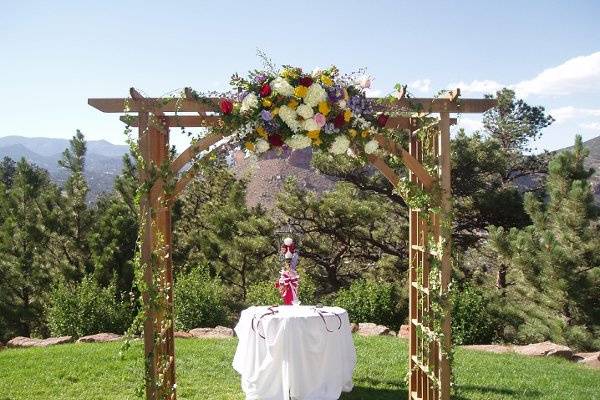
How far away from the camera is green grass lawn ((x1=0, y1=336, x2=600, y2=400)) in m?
5.82

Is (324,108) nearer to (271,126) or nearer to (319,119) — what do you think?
(319,119)

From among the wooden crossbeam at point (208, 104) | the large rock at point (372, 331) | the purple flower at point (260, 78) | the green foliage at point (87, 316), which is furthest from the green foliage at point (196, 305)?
the purple flower at point (260, 78)

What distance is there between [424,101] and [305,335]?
7.44 feet

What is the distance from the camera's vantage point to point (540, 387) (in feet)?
19.7

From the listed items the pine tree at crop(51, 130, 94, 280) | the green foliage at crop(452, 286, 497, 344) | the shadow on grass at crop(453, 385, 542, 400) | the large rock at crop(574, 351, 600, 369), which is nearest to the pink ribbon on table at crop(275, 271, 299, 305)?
the shadow on grass at crop(453, 385, 542, 400)

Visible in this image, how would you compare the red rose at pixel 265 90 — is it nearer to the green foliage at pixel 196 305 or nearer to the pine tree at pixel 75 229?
the green foliage at pixel 196 305

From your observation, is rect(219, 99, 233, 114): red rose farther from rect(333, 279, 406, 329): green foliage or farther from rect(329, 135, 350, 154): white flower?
rect(333, 279, 406, 329): green foliage

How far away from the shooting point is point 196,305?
33.2 ft

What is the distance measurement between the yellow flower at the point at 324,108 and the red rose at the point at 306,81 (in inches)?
6.1

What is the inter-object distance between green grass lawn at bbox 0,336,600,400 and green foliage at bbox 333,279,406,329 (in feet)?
7.68

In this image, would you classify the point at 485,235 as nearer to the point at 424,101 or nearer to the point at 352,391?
the point at 352,391

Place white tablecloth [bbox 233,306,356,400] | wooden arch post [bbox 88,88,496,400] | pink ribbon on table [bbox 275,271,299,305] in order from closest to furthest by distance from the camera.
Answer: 1. wooden arch post [bbox 88,88,496,400]
2. white tablecloth [bbox 233,306,356,400]
3. pink ribbon on table [bbox 275,271,299,305]

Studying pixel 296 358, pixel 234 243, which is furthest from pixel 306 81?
pixel 234 243

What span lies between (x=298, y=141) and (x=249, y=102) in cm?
40
